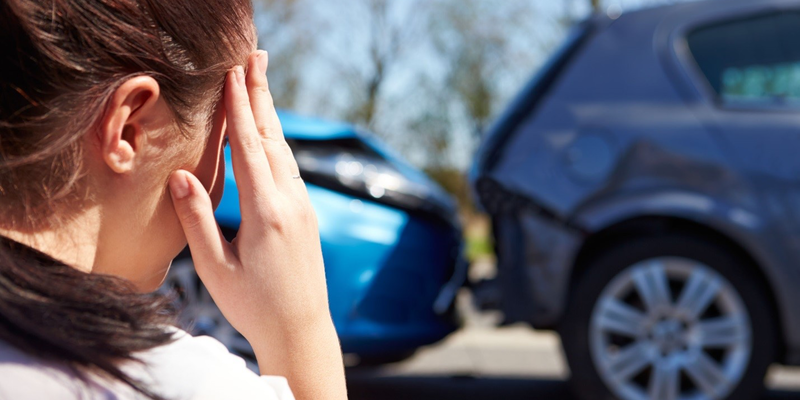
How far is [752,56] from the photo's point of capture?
3.40m

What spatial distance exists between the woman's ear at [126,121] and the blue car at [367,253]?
7.14ft

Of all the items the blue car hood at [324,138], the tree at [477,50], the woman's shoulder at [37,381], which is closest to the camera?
the woman's shoulder at [37,381]

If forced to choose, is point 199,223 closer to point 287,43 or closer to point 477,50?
point 287,43

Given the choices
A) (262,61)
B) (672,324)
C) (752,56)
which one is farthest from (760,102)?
(262,61)

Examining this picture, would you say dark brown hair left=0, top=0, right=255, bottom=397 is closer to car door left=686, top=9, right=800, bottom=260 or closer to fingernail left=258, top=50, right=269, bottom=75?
fingernail left=258, top=50, right=269, bottom=75

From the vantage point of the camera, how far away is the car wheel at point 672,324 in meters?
3.10

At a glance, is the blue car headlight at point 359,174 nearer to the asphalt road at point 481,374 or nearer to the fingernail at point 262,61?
the asphalt road at point 481,374

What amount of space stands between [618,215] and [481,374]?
149 cm

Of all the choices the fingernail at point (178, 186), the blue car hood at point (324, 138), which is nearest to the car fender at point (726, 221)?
the blue car hood at point (324, 138)

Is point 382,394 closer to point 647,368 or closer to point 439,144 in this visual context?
point 647,368

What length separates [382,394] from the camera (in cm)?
385

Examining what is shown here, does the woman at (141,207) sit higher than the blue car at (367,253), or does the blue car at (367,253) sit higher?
the blue car at (367,253)

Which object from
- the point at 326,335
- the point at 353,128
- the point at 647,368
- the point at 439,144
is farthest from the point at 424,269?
the point at 439,144

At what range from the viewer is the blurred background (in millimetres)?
3098
